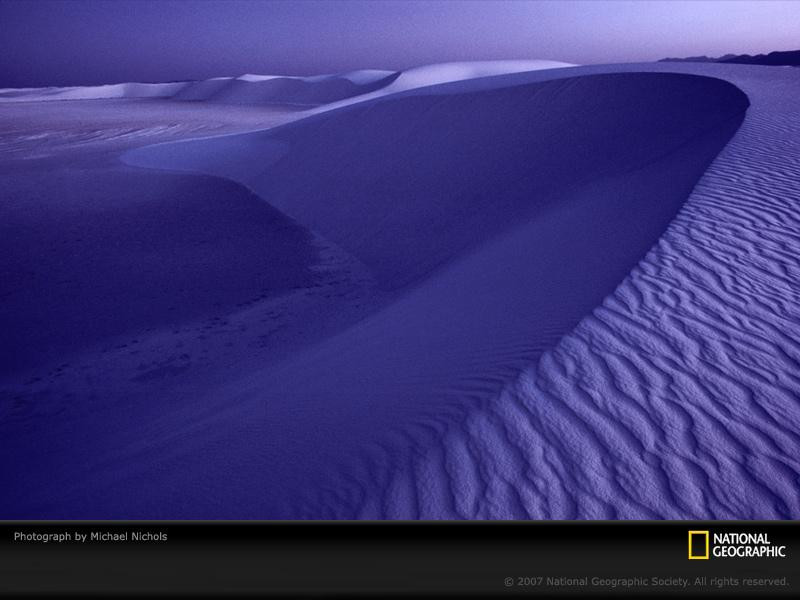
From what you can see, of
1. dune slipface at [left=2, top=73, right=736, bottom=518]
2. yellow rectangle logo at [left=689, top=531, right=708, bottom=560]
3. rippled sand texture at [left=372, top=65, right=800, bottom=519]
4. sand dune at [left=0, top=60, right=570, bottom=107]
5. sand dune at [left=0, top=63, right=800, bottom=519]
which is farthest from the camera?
sand dune at [left=0, top=60, right=570, bottom=107]

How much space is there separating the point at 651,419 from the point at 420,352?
1778mm

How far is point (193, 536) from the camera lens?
48.5 inches

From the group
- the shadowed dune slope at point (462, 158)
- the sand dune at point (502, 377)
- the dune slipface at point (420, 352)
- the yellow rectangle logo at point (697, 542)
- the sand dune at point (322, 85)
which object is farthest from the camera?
the sand dune at point (322, 85)

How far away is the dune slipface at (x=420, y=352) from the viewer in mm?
2518

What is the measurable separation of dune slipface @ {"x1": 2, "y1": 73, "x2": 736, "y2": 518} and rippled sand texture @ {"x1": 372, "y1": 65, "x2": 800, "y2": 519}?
0.04 meters

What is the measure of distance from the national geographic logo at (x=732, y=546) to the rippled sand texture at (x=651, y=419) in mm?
897

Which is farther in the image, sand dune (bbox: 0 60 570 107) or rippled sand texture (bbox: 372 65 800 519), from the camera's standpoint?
sand dune (bbox: 0 60 570 107)

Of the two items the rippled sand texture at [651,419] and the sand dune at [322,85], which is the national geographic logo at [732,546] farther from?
the sand dune at [322,85]

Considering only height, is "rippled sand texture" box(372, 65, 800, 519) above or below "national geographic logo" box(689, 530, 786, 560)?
below

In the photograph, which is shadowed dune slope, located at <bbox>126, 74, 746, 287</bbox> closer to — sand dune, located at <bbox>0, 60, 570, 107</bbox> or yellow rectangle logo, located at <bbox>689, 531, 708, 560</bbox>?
yellow rectangle logo, located at <bbox>689, 531, 708, 560</bbox>

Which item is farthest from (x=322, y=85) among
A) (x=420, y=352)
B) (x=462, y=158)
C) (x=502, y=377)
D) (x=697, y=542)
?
(x=697, y=542)

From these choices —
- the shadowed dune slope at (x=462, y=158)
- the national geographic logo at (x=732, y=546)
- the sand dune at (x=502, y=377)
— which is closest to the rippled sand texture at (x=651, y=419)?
the sand dune at (x=502, y=377)

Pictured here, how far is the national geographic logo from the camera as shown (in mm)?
1169

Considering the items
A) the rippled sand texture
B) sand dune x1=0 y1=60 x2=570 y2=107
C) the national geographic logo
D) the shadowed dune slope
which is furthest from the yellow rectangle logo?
sand dune x1=0 y1=60 x2=570 y2=107
